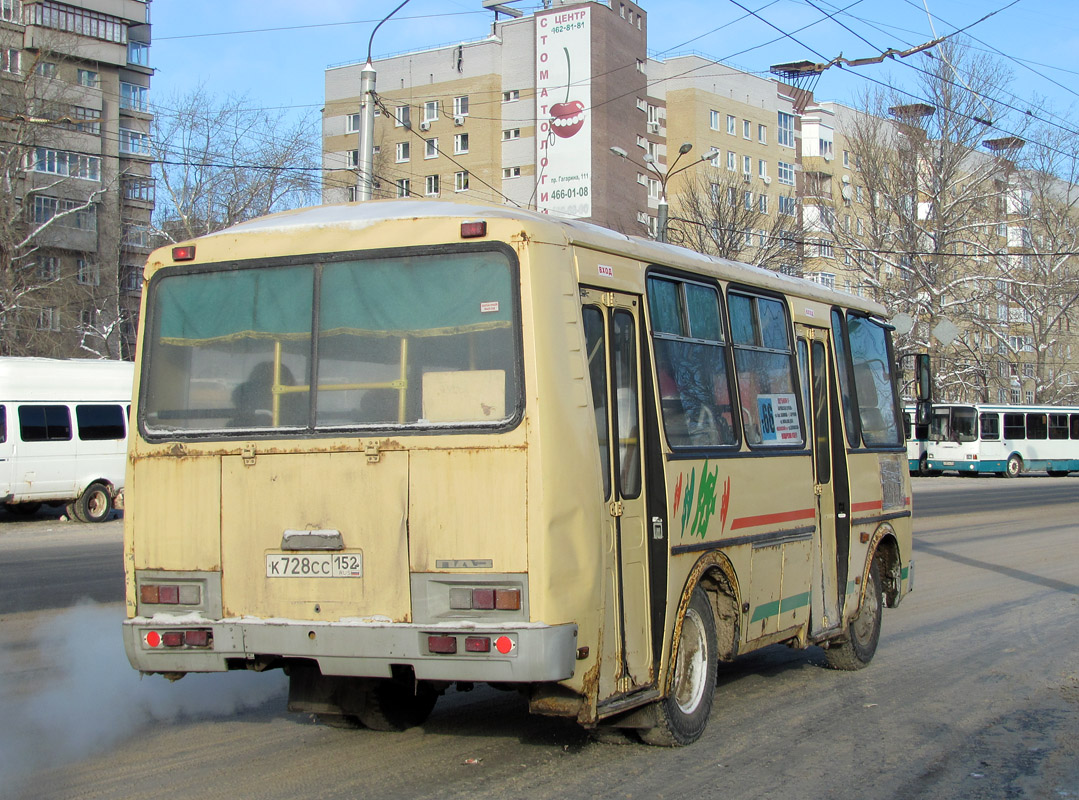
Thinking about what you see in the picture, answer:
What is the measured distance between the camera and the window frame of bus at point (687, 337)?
22.4ft

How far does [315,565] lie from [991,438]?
48.7m

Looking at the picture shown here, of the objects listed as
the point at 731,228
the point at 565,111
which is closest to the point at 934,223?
the point at 731,228

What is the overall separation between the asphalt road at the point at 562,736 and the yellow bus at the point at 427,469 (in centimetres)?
36

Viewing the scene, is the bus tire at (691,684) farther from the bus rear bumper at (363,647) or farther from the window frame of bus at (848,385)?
the window frame of bus at (848,385)

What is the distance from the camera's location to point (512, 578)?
559cm

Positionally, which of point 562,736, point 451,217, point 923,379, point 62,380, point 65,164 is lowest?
point 562,736

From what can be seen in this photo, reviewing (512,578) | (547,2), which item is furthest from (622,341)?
(547,2)

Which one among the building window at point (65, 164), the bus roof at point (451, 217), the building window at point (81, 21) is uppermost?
the building window at point (81, 21)

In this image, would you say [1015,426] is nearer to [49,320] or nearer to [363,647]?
[49,320]

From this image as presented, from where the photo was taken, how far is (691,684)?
23.1 ft

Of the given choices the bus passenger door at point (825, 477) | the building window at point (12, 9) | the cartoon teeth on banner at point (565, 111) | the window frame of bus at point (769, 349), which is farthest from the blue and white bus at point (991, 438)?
the building window at point (12, 9)

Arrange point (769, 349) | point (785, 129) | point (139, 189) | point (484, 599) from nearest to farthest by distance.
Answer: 1. point (484, 599)
2. point (769, 349)
3. point (139, 189)
4. point (785, 129)

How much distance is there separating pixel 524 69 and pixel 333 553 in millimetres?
71169

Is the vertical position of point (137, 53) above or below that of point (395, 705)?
above
